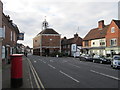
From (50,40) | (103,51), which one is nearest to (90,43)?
(103,51)

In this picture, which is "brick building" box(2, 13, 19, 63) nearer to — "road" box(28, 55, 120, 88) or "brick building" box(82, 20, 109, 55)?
"road" box(28, 55, 120, 88)

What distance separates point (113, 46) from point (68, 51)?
116 feet

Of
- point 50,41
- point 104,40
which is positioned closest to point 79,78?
point 104,40

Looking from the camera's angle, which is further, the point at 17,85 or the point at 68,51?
the point at 68,51

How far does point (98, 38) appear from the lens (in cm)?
4778

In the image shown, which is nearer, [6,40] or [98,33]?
[6,40]


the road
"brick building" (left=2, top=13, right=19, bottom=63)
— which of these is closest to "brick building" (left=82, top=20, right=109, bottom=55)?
"brick building" (left=2, top=13, right=19, bottom=63)

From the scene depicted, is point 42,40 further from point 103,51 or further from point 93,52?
point 103,51

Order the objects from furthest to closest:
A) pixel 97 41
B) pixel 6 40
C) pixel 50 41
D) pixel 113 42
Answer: pixel 50 41 < pixel 97 41 < pixel 113 42 < pixel 6 40

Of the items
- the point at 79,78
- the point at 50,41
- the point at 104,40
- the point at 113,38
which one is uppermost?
the point at 50,41

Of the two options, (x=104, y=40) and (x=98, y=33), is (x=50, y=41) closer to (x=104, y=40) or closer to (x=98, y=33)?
(x=98, y=33)

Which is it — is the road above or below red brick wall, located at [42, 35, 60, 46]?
below

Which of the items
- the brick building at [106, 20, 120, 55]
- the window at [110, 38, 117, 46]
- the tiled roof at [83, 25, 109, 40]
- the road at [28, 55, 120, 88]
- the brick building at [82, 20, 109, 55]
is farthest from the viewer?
the tiled roof at [83, 25, 109, 40]

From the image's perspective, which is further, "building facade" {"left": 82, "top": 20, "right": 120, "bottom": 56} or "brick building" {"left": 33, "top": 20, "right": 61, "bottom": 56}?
"brick building" {"left": 33, "top": 20, "right": 61, "bottom": 56}
